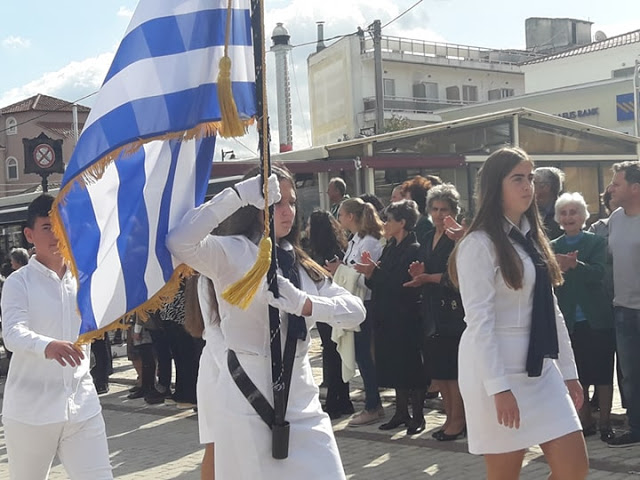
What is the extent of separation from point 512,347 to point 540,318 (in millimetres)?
187

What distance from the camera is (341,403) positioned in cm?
910

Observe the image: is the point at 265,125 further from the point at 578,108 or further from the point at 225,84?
the point at 578,108

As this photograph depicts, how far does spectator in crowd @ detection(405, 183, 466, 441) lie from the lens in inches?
301

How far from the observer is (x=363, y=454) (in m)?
7.49

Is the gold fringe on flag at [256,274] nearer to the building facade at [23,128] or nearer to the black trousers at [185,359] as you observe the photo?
the black trousers at [185,359]

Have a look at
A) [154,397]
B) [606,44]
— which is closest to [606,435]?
[154,397]

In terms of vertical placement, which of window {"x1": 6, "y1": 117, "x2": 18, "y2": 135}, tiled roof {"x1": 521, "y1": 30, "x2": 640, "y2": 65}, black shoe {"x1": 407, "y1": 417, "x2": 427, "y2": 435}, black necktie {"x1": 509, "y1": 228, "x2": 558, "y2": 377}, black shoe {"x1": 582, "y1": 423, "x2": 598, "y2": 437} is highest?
tiled roof {"x1": 521, "y1": 30, "x2": 640, "y2": 65}

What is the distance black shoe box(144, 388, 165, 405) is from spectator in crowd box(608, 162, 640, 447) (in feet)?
18.6

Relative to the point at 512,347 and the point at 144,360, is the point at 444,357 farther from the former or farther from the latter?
the point at 144,360

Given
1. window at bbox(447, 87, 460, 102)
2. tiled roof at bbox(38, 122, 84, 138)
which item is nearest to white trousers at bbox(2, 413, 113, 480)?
window at bbox(447, 87, 460, 102)

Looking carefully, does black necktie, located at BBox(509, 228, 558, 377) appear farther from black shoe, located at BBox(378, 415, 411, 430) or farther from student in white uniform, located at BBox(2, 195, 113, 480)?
black shoe, located at BBox(378, 415, 411, 430)

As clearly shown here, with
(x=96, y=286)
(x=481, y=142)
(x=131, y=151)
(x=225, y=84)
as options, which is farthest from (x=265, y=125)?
(x=481, y=142)

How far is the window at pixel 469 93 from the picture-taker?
5900 cm

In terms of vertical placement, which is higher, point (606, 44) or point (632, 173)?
point (606, 44)
